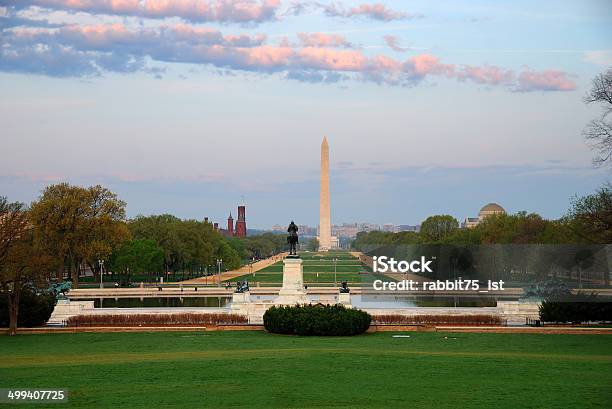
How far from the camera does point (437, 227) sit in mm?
109125

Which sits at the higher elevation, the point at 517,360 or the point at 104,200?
the point at 104,200

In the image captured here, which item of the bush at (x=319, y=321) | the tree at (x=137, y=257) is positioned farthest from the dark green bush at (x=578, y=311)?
the tree at (x=137, y=257)

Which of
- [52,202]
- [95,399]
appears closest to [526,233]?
[52,202]

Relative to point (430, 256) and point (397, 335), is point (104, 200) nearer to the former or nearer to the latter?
point (430, 256)

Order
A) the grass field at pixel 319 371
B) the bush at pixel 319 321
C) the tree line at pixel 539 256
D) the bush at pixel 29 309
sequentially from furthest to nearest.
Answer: the tree line at pixel 539 256 < the bush at pixel 29 309 < the bush at pixel 319 321 < the grass field at pixel 319 371

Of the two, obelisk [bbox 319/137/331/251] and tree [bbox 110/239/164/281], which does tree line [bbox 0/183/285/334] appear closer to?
tree [bbox 110/239/164/281]

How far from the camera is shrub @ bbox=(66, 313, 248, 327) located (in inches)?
1545

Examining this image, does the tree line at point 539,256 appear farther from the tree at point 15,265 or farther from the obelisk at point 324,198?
the obelisk at point 324,198

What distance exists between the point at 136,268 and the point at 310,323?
44.3 meters

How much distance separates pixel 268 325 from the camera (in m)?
35.1

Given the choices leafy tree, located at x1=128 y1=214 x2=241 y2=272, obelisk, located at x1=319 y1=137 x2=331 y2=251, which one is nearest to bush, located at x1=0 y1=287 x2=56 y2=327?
leafy tree, located at x1=128 y1=214 x2=241 y2=272

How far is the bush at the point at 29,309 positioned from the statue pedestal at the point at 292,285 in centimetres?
1032

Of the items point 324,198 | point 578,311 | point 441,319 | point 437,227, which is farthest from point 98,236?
point 324,198

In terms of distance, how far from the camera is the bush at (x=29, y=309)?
3809cm
